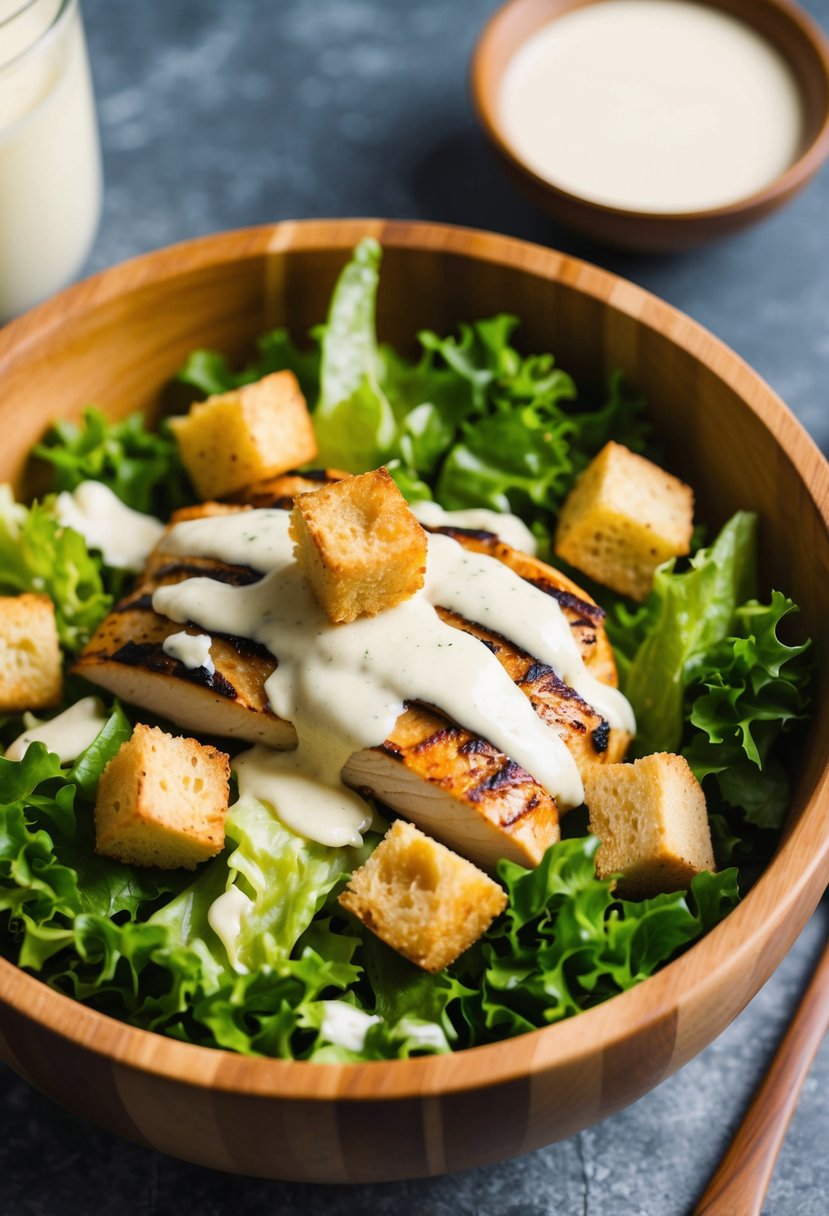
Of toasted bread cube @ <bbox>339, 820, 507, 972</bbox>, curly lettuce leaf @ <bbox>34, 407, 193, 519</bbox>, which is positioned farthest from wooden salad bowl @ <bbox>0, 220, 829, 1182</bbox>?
toasted bread cube @ <bbox>339, 820, 507, 972</bbox>

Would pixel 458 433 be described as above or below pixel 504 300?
below

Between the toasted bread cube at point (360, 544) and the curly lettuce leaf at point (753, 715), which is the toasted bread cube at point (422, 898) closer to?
the toasted bread cube at point (360, 544)

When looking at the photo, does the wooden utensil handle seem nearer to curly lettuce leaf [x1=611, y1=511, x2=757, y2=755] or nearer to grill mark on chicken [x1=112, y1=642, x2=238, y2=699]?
curly lettuce leaf [x1=611, y1=511, x2=757, y2=755]

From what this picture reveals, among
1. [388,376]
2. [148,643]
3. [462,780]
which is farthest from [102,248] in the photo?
[462,780]

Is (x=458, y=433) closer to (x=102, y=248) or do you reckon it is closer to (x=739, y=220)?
(x=739, y=220)

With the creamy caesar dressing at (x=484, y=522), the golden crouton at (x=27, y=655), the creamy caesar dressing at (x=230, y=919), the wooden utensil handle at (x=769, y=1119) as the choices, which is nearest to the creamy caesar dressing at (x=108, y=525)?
→ the golden crouton at (x=27, y=655)
